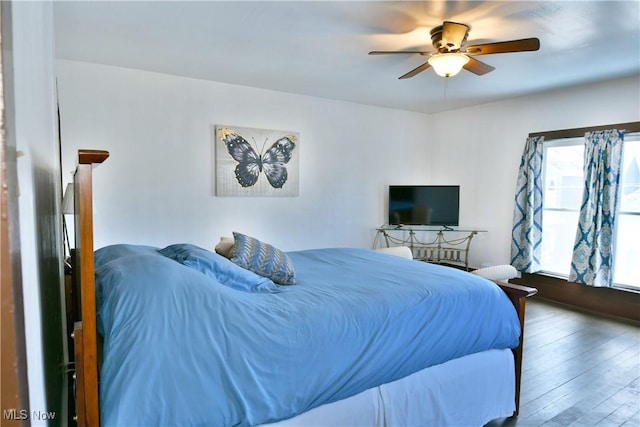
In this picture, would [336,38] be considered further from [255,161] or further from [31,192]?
[31,192]

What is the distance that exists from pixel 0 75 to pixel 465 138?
603 cm

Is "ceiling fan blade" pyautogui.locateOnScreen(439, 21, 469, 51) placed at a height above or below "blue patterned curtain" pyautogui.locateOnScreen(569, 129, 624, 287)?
above

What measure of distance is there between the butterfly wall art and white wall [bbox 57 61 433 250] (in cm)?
10

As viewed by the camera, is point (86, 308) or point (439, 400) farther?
point (439, 400)

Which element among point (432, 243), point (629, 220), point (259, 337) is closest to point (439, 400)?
point (259, 337)

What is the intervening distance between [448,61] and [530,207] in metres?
2.91

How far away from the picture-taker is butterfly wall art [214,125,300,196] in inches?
172

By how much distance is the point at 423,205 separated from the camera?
219 inches

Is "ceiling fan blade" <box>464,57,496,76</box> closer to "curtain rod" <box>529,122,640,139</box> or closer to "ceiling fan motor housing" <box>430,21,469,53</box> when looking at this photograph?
"ceiling fan motor housing" <box>430,21,469,53</box>

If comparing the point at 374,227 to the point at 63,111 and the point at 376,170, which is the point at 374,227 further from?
the point at 63,111

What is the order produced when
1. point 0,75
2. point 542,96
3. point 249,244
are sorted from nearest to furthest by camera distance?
point 0,75
point 249,244
point 542,96

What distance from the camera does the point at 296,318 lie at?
1.60 metres

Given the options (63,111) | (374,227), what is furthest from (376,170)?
(63,111)

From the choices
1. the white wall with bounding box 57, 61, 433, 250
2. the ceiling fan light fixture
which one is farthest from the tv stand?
the ceiling fan light fixture
